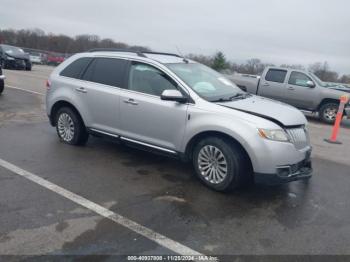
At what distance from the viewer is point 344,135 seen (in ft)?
33.9

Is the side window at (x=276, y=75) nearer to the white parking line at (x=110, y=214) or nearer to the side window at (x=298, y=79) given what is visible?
the side window at (x=298, y=79)

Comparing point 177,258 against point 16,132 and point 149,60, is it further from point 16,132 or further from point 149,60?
point 16,132

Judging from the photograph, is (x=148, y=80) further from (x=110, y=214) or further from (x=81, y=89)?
(x=110, y=214)

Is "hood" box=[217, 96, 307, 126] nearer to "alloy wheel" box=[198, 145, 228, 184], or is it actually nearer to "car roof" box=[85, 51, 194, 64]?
"alloy wheel" box=[198, 145, 228, 184]

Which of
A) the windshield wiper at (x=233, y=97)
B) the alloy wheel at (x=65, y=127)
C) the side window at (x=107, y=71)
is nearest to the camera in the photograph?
the windshield wiper at (x=233, y=97)

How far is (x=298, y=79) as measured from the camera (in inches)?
524

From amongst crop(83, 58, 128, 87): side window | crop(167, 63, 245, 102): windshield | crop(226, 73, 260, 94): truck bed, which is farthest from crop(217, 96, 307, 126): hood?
crop(226, 73, 260, 94): truck bed

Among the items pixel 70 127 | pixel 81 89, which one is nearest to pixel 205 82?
pixel 81 89

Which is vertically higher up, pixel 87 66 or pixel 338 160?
pixel 87 66

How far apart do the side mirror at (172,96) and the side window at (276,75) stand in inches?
375

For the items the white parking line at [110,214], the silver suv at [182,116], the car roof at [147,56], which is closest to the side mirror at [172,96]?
the silver suv at [182,116]

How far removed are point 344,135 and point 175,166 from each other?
6620 millimetres

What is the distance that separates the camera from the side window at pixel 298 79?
1320cm

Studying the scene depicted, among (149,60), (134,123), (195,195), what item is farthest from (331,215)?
(149,60)
